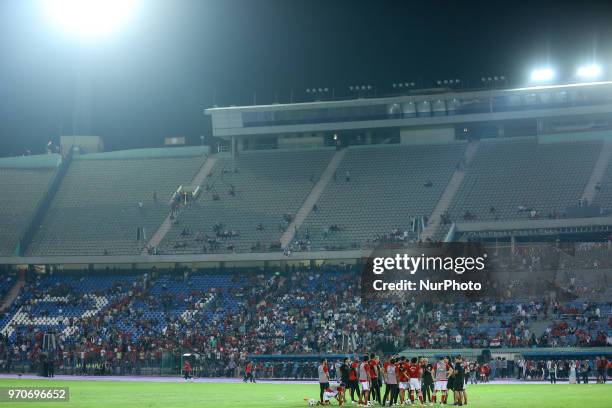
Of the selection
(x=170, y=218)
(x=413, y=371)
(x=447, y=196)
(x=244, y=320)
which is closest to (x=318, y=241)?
(x=244, y=320)

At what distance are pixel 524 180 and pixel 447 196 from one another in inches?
212

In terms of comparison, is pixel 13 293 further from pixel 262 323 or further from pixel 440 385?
pixel 440 385

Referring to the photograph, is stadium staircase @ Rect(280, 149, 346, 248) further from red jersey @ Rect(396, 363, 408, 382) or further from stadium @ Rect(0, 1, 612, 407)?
red jersey @ Rect(396, 363, 408, 382)

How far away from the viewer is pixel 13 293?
76.7m

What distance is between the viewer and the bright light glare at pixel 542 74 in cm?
7794

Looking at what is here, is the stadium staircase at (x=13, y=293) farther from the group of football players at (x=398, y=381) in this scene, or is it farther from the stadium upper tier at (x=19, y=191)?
the group of football players at (x=398, y=381)

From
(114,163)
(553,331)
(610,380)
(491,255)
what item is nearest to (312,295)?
(491,255)

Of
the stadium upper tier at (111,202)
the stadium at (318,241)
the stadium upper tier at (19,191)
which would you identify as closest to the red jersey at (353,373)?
the stadium at (318,241)

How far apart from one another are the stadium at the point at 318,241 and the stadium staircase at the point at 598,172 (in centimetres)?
13

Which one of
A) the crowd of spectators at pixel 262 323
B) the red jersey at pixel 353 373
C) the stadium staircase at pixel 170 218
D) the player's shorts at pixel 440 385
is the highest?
the stadium staircase at pixel 170 218

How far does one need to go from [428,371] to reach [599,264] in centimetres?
2871

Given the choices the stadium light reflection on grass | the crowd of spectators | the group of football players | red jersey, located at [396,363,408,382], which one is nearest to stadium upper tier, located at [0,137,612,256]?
the crowd of spectators

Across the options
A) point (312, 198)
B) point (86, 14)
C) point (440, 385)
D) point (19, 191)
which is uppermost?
point (86, 14)

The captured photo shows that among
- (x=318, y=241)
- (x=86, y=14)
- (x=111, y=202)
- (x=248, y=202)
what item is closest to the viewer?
(x=318, y=241)
